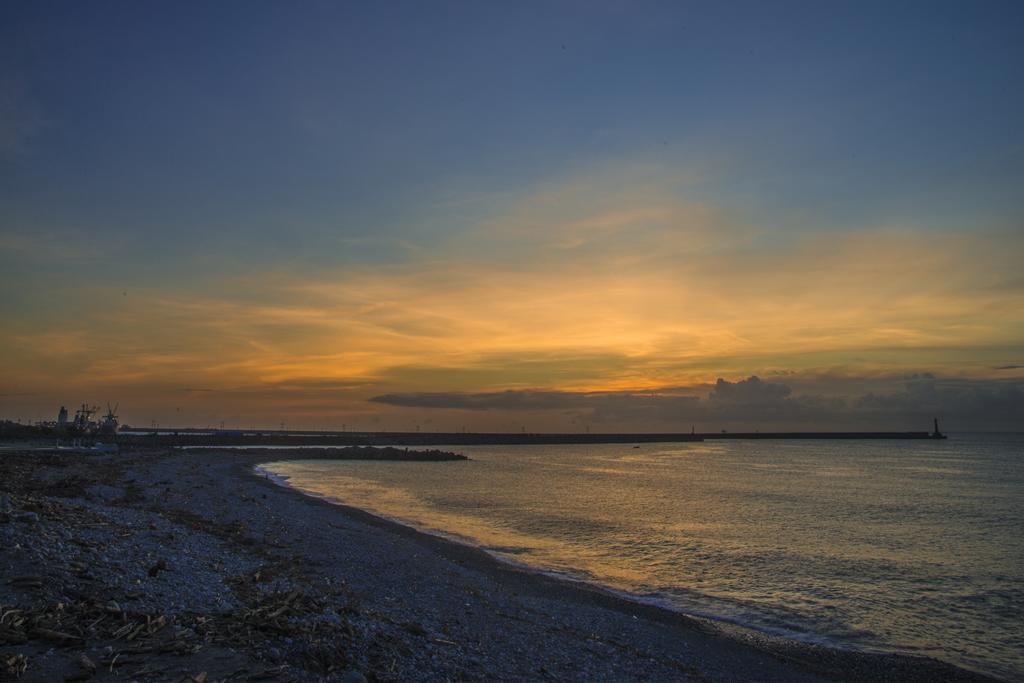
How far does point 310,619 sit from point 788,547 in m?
27.4

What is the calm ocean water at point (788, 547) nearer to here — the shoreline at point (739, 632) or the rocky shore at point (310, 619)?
the shoreline at point (739, 632)

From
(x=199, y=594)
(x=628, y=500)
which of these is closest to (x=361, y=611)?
(x=199, y=594)

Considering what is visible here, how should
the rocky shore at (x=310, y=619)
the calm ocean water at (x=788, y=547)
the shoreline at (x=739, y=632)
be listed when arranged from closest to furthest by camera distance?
1. the rocky shore at (x=310, y=619)
2. the shoreline at (x=739, y=632)
3. the calm ocean water at (x=788, y=547)

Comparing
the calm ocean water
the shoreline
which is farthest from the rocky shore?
the calm ocean water

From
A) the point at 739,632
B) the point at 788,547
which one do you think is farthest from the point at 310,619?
the point at 788,547

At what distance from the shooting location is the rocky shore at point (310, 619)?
9.96m

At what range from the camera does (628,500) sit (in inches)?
2146

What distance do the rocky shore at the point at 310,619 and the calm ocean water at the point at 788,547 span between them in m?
2.51

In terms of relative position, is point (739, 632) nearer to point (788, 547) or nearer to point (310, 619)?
point (310, 619)

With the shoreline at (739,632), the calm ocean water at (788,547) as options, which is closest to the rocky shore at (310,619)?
the shoreline at (739,632)

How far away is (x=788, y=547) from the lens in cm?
3183

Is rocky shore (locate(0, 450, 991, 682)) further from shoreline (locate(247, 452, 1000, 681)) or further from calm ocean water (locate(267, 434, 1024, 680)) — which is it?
calm ocean water (locate(267, 434, 1024, 680))

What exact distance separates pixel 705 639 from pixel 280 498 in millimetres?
31235

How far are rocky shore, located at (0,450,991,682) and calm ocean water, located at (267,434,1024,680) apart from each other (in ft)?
8.22
